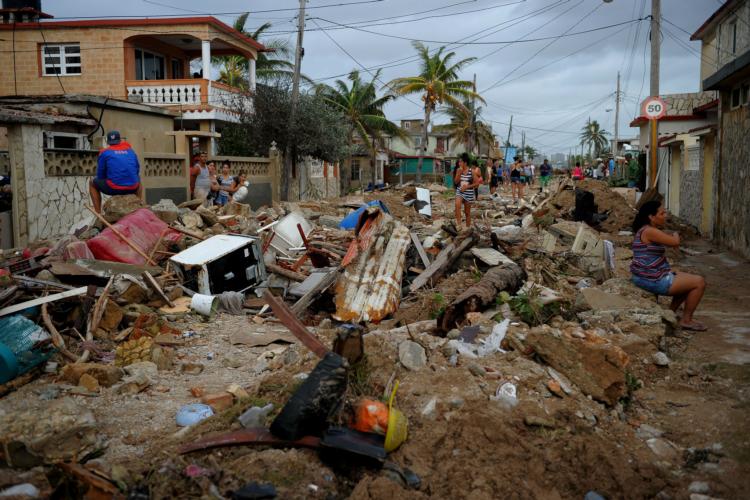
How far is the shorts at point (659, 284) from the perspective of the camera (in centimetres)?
659

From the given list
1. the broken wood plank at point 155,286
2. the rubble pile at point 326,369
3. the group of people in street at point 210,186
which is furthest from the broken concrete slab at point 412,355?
the group of people in street at point 210,186

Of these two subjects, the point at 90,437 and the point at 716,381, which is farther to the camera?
the point at 716,381

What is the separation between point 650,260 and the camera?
6.61 meters

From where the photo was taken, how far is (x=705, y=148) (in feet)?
50.7

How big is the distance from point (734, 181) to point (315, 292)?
8.99 m

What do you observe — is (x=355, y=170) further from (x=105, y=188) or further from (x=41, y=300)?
(x=41, y=300)

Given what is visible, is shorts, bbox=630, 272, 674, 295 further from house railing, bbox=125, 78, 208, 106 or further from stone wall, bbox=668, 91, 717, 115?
stone wall, bbox=668, 91, 717, 115

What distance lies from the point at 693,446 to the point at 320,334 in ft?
12.3

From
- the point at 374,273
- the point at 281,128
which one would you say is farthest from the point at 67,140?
the point at 281,128

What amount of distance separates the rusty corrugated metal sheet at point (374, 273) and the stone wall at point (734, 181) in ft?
22.5

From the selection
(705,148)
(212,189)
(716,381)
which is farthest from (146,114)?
(716,381)

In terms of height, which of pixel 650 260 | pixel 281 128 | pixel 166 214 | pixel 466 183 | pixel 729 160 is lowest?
pixel 650 260

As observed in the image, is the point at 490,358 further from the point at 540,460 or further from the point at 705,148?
the point at 705,148

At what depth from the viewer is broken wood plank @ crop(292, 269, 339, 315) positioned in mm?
7776
